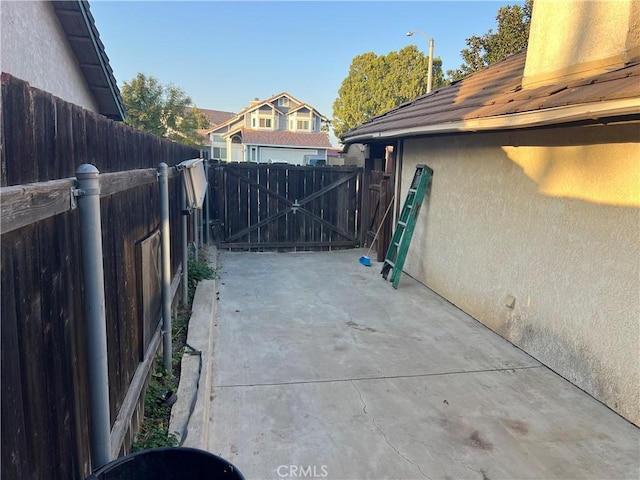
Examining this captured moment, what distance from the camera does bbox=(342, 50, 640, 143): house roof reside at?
315cm

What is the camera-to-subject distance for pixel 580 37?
4191mm

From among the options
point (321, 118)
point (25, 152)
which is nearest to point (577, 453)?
point (25, 152)

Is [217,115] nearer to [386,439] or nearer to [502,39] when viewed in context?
[502,39]

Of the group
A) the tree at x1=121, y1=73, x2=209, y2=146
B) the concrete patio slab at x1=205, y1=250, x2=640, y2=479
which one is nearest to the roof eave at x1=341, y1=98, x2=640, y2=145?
the concrete patio slab at x1=205, y1=250, x2=640, y2=479

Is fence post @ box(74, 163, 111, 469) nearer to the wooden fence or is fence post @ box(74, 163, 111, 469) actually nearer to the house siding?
the wooden fence

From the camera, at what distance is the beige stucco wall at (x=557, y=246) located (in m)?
3.41

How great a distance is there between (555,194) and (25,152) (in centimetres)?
424

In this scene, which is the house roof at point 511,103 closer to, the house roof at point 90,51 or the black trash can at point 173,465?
the black trash can at point 173,465

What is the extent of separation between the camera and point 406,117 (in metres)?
7.59

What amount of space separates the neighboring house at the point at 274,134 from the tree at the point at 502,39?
1774 centimetres

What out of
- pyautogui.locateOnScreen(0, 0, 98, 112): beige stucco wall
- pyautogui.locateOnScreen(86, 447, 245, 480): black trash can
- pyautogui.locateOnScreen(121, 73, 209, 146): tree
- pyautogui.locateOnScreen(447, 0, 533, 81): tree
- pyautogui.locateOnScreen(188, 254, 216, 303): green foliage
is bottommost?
pyautogui.locateOnScreen(188, 254, 216, 303): green foliage

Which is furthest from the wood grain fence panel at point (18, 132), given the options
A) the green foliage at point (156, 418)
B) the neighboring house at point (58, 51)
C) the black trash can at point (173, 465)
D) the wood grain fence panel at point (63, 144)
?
the neighboring house at point (58, 51)

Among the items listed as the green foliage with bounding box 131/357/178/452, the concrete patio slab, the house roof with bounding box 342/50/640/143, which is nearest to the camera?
the green foliage with bounding box 131/357/178/452

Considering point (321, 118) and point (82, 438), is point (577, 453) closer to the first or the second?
point (82, 438)
